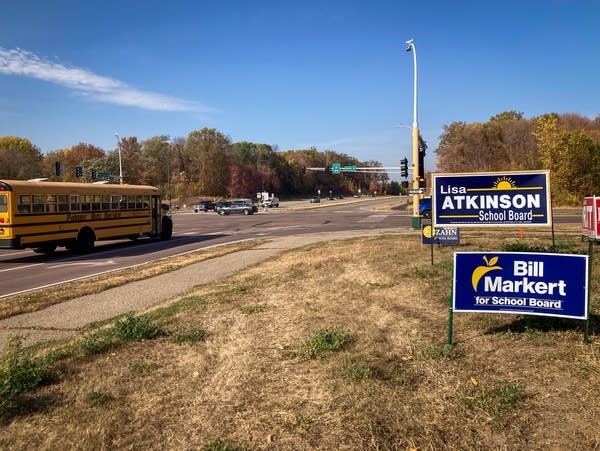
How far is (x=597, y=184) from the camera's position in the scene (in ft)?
140

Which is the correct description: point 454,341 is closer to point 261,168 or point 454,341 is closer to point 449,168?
point 449,168

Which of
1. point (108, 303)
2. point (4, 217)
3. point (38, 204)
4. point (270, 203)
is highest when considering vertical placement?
point (38, 204)

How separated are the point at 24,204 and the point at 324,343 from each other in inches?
605

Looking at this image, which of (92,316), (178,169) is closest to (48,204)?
(92,316)

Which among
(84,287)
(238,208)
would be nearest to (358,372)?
(84,287)

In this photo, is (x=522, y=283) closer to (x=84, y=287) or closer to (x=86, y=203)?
(x=84, y=287)

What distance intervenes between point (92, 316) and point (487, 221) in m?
7.46

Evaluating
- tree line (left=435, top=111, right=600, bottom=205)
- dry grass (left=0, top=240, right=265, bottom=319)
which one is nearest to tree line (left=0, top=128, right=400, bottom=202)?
tree line (left=435, top=111, right=600, bottom=205)

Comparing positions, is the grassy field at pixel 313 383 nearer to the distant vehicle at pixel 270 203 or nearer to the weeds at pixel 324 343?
the weeds at pixel 324 343

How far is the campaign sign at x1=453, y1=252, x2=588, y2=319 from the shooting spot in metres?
5.40

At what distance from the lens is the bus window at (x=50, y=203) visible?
1805cm

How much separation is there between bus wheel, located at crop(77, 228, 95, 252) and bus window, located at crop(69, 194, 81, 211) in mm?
964

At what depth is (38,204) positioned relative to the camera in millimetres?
17625

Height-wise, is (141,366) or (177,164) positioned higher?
(177,164)
